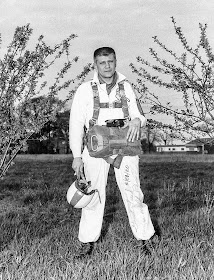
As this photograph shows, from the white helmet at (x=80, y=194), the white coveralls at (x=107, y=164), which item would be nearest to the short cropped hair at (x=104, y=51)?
the white coveralls at (x=107, y=164)

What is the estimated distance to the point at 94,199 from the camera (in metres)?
4.85

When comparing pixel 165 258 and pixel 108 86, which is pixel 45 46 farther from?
pixel 165 258

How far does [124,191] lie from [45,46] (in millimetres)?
2016

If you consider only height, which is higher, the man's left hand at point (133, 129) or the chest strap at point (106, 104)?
the chest strap at point (106, 104)

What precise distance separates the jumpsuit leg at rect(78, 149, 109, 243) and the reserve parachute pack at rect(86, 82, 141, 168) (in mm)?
154

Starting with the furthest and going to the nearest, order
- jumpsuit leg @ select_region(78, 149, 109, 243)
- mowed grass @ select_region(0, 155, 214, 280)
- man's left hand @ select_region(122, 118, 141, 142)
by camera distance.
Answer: jumpsuit leg @ select_region(78, 149, 109, 243)
man's left hand @ select_region(122, 118, 141, 142)
mowed grass @ select_region(0, 155, 214, 280)

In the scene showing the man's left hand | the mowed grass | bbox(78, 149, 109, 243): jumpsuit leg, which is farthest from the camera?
bbox(78, 149, 109, 243): jumpsuit leg

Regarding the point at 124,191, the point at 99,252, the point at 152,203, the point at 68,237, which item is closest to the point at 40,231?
the point at 68,237

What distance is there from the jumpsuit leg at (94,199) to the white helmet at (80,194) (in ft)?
0.29

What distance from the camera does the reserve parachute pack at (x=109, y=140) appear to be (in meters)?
4.50

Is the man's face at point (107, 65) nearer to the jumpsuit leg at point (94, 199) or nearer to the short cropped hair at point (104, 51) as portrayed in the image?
the short cropped hair at point (104, 51)

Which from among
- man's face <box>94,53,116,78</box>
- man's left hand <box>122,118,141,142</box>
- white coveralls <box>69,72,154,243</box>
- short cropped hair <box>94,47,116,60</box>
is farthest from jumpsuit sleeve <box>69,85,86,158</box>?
man's left hand <box>122,118,141,142</box>

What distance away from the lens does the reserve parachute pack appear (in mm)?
4504

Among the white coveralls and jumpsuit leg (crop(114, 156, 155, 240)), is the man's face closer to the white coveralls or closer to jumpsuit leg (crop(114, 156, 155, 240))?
the white coveralls
